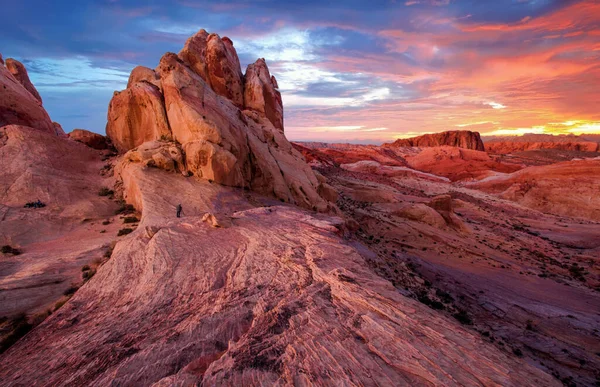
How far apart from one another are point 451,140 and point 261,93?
434 feet

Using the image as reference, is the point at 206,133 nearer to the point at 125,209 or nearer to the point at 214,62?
the point at 125,209

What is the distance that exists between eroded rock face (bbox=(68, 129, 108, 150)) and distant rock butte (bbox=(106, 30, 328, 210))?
105cm

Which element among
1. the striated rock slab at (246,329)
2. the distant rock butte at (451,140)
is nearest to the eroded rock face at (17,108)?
the striated rock slab at (246,329)

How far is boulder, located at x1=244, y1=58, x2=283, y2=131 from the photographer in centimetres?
3881

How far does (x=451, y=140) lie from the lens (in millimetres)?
141875

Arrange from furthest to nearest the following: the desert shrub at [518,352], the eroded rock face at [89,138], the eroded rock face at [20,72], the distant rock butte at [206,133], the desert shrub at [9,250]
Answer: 1. the eroded rock face at [20,72]
2. the eroded rock face at [89,138]
3. the distant rock butte at [206,133]
4. the desert shrub at [9,250]
5. the desert shrub at [518,352]

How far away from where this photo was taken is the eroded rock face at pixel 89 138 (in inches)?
1010

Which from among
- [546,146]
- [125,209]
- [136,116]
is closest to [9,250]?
[125,209]

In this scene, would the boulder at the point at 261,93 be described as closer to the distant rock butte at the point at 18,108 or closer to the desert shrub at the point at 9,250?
the distant rock butte at the point at 18,108

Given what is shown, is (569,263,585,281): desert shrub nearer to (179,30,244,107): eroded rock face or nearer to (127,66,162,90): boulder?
(179,30,244,107): eroded rock face

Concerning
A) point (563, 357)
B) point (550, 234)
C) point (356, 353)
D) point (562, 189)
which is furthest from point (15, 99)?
point (562, 189)

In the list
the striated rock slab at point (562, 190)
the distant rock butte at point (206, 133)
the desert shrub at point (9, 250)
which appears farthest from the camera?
the striated rock slab at point (562, 190)

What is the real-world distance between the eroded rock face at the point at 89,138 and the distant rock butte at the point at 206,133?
1.05 metres

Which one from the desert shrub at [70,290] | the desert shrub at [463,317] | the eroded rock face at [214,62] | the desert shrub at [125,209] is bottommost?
the desert shrub at [463,317]
